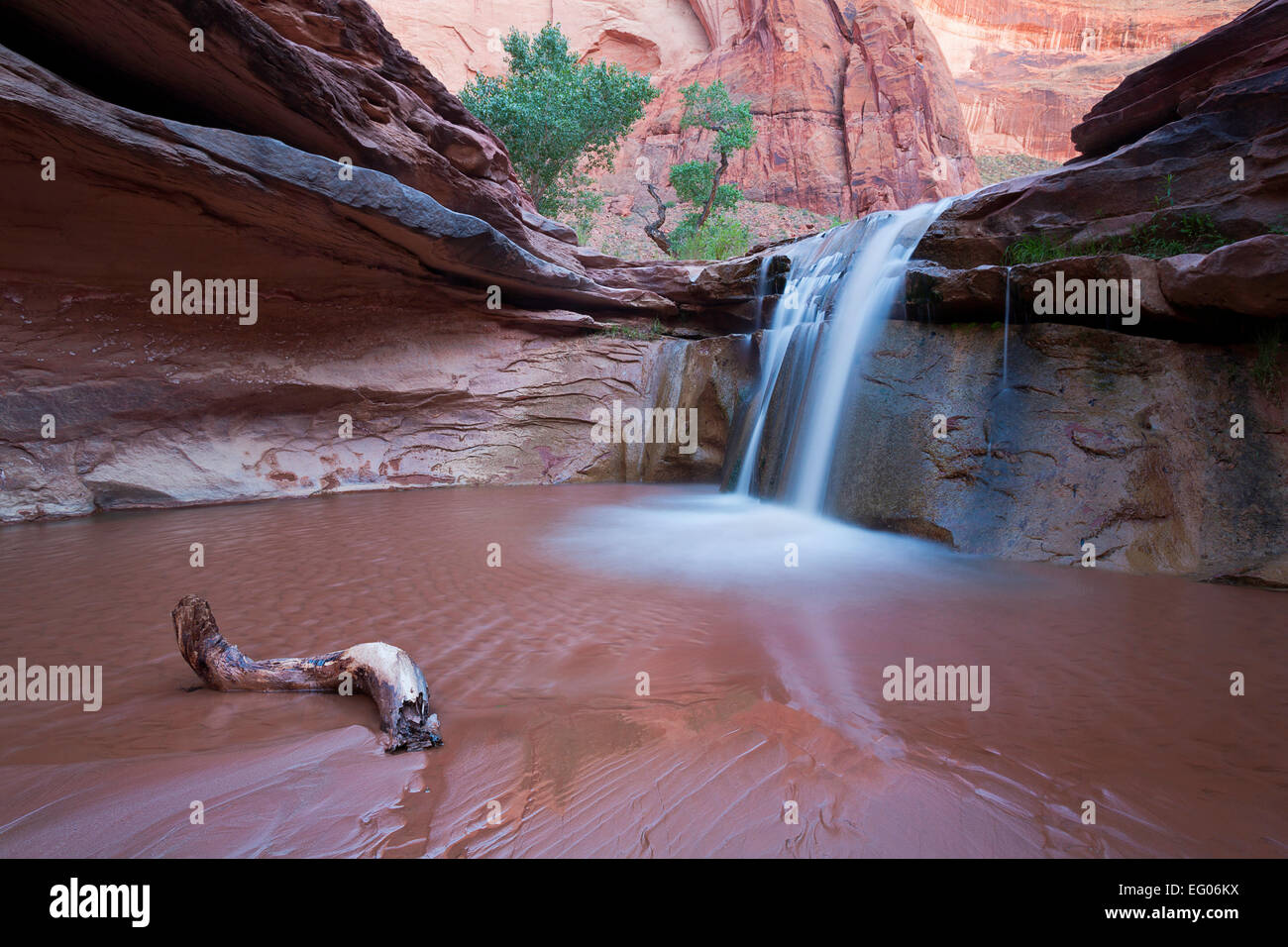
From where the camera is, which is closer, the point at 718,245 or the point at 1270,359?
the point at 1270,359

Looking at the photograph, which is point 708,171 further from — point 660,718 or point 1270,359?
point 660,718

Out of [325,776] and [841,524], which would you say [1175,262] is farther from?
[325,776]

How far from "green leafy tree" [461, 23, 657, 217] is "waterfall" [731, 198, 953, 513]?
10.4 meters

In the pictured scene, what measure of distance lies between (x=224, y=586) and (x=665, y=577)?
2798 millimetres

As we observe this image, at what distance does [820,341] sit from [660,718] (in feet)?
20.0

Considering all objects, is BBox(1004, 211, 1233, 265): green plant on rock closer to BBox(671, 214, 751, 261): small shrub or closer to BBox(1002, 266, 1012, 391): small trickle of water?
BBox(1002, 266, 1012, 391): small trickle of water

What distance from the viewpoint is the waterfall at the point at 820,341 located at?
21.7ft

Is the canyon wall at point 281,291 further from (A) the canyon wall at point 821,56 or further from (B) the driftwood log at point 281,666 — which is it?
(A) the canyon wall at point 821,56

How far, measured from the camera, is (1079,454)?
5.00m

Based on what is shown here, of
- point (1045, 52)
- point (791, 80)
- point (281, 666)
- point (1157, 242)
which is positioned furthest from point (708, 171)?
point (1045, 52)

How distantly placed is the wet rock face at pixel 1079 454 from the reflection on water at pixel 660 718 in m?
0.55

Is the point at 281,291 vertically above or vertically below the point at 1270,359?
above

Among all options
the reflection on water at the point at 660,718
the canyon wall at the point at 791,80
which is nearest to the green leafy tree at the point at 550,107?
the canyon wall at the point at 791,80
